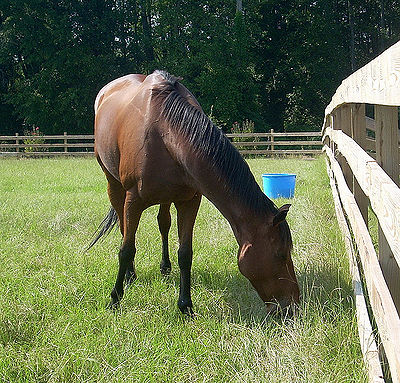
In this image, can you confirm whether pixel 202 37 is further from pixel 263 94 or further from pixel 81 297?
pixel 81 297

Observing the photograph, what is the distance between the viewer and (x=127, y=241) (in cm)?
371

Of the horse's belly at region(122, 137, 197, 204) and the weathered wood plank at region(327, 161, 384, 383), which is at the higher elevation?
the horse's belly at region(122, 137, 197, 204)

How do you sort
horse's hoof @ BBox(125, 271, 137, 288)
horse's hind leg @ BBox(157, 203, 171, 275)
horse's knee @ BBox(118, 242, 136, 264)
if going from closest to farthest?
horse's knee @ BBox(118, 242, 136, 264)
horse's hoof @ BBox(125, 271, 137, 288)
horse's hind leg @ BBox(157, 203, 171, 275)

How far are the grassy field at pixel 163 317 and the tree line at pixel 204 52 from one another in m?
21.1

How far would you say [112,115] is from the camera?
4.21 meters

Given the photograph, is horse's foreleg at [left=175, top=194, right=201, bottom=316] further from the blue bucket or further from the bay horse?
the blue bucket

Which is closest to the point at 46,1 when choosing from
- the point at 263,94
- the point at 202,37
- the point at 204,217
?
the point at 202,37

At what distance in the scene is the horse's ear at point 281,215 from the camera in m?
2.84

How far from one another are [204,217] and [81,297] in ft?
9.48

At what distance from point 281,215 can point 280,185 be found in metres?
4.50

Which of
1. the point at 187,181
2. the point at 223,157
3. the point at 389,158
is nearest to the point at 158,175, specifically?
the point at 187,181

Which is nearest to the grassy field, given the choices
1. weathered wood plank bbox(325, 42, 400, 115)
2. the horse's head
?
the horse's head

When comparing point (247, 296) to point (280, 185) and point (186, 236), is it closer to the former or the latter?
point (186, 236)

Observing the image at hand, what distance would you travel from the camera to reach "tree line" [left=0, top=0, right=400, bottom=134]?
26484 millimetres
